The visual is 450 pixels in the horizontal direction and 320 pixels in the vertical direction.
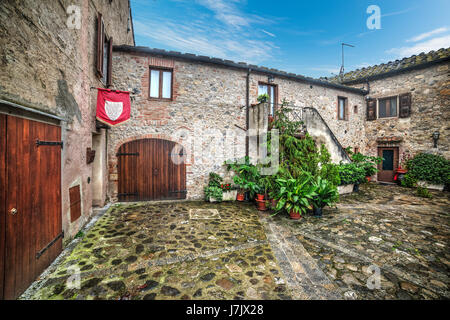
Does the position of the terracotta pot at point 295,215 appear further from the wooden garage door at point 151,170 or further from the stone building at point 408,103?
the stone building at point 408,103

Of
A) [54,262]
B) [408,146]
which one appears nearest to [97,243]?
[54,262]

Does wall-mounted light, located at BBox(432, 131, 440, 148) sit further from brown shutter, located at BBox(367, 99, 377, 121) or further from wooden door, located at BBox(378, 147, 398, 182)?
brown shutter, located at BBox(367, 99, 377, 121)

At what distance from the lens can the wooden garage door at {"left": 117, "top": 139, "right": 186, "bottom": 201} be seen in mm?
6266

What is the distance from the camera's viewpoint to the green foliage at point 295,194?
5029 millimetres

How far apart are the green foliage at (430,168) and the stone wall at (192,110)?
8939 mm

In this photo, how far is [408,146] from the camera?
398 inches

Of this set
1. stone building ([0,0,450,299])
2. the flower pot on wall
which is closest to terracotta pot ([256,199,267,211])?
the flower pot on wall

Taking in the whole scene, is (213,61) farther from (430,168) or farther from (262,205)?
(430,168)

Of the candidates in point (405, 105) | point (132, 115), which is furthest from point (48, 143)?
point (405, 105)

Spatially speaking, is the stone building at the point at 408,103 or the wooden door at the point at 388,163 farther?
the wooden door at the point at 388,163

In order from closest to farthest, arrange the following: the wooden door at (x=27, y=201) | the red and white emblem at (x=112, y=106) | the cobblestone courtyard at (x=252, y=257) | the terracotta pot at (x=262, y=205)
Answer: the wooden door at (x=27, y=201)
the cobblestone courtyard at (x=252, y=257)
the red and white emblem at (x=112, y=106)
the terracotta pot at (x=262, y=205)

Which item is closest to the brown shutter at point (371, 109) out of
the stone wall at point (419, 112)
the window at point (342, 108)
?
the stone wall at point (419, 112)

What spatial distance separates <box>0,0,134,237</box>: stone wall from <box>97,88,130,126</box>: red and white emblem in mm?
249

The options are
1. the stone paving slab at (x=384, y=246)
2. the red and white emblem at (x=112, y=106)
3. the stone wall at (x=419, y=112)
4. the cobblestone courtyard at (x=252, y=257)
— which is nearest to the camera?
the cobblestone courtyard at (x=252, y=257)
